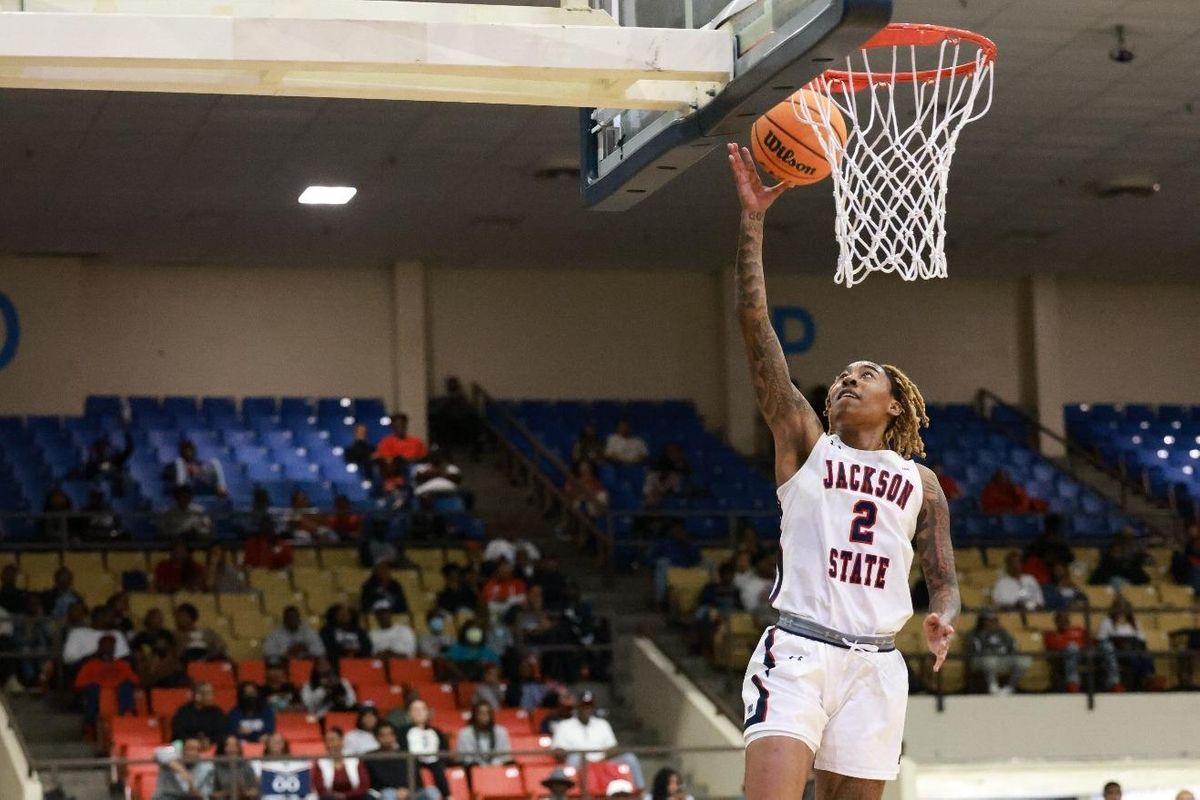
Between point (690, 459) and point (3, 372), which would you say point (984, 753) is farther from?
point (3, 372)

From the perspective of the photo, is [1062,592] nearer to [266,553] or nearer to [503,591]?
[503,591]

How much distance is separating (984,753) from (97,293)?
10.8 meters

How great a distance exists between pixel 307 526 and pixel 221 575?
1596 millimetres

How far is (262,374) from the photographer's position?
21797 millimetres

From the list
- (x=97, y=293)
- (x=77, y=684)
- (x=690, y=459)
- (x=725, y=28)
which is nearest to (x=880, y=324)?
(x=690, y=459)

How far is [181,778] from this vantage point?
12.8 metres

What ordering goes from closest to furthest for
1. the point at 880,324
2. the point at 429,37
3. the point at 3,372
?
the point at 429,37 → the point at 3,372 → the point at 880,324

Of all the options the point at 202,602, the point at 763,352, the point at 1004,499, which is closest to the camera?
the point at 763,352

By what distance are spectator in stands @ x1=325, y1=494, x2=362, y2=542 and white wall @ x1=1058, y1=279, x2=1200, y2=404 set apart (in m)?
9.77

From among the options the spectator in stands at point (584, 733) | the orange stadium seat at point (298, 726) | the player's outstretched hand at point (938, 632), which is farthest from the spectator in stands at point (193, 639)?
the player's outstretched hand at point (938, 632)

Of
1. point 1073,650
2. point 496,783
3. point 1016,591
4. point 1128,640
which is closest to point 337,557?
point 496,783

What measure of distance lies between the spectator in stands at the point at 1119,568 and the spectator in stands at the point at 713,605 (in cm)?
393

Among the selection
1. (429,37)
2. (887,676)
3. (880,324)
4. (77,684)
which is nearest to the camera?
(887,676)

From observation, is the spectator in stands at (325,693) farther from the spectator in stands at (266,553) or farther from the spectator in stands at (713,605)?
the spectator in stands at (713,605)
